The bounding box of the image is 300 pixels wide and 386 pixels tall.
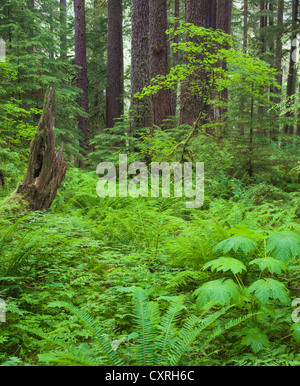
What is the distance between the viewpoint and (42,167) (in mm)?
4898

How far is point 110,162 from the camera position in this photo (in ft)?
29.5

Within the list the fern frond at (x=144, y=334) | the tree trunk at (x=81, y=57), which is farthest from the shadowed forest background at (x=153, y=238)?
the tree trunk at (x=81, y=57)

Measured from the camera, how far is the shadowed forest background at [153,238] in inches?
77.5

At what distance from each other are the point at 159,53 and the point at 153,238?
6.68 meters

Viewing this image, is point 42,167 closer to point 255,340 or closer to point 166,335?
point 166,335

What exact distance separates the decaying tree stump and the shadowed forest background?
17mm

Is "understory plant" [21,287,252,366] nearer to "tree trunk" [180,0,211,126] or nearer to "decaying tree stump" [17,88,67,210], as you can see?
"decaying tree stump" [17,88,67,210]

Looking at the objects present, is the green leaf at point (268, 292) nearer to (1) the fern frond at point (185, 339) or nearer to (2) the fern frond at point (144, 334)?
(1) the fern frond at point (185, 339)

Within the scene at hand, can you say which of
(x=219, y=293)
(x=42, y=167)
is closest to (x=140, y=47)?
(x=42, y=167)

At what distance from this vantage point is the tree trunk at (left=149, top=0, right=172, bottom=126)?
8.70m

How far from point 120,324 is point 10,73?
678 centimetres

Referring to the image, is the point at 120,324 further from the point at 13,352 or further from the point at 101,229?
the point at 101,229

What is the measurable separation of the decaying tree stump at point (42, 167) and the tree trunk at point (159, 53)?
4.28 meters

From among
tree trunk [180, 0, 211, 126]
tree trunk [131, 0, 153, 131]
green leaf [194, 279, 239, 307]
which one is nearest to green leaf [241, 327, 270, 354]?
green leaf [194, 279, 239, 307]
